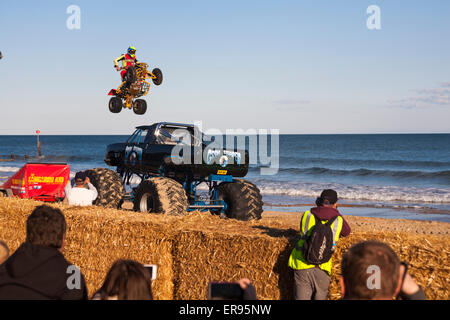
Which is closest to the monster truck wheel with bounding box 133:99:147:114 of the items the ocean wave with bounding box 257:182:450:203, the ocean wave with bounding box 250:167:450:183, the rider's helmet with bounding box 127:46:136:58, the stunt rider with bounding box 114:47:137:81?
the stunt rider with bounding box 114:47:137:81

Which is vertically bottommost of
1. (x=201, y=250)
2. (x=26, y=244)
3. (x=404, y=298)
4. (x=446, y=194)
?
(x=446, y=194)

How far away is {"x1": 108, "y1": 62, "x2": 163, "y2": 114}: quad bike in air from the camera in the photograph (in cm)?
1181

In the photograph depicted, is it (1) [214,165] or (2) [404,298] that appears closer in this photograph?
(2) [404,298]

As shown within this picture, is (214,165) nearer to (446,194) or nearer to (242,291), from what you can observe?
(242,291)

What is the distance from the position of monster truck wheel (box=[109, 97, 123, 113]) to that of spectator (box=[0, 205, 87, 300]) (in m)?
9.23

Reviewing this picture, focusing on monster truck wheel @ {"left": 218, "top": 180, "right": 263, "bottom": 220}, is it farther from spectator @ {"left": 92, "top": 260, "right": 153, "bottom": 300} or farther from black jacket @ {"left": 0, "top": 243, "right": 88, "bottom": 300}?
spectator @ {"left": 92, "top": 260, "right": 153, "bottom": 300}

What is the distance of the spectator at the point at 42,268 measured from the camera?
3.39 m

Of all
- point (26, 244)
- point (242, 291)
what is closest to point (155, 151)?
point (26, 244)

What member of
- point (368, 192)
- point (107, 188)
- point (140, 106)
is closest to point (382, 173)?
point (368, 192)

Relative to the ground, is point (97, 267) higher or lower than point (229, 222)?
lower

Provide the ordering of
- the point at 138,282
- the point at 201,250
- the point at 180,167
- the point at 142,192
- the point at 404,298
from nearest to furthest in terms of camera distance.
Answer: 1. the point at 138,282
2. the point at 404,298
3. the point at 201,250
4. the point at 142,192
5. the point at 180,167

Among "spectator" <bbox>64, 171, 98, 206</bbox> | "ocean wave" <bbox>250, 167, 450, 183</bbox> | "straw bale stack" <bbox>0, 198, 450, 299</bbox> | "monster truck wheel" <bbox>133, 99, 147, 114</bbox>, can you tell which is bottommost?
"ocean wave" <bbox>250, 167, 450, 183</bbox>

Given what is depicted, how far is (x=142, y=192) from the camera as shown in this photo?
9.76 meters

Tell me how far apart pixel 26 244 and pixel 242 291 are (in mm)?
1652
